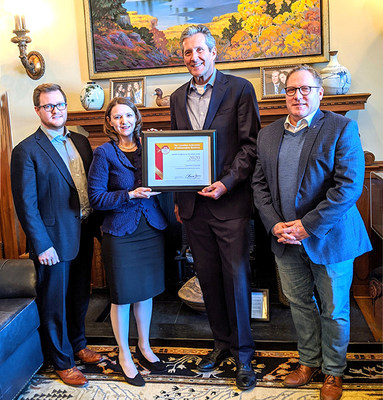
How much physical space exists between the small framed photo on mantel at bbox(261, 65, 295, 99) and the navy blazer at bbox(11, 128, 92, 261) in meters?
1.60

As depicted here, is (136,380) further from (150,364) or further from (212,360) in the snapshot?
(212,360)

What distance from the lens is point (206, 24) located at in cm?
308

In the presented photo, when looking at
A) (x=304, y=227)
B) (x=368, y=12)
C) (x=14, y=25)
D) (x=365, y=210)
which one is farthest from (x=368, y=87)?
(x=14, y=25)

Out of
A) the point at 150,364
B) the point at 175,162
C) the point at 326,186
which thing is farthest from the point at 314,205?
the point at 150,364

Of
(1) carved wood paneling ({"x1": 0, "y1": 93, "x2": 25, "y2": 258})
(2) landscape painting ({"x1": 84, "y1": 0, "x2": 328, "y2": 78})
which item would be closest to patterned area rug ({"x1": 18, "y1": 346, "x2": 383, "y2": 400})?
(1) carved wood paneling ({"x1": 0, "y1": 93, "x2": 25, "y2": 258})

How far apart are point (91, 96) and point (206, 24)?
3.20ft

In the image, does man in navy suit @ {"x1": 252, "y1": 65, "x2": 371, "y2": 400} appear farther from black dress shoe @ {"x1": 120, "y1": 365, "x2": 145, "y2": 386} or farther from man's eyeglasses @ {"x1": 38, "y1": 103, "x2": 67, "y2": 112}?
man's eyeglasses @ {"x1": 38, "y1": 103, "x2": 67, "y2": 112}

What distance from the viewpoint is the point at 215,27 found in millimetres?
3064

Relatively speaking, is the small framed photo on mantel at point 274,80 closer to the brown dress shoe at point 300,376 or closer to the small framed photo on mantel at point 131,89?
the small framed photo on mantel at point 131,89

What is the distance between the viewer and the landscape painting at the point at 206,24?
296 cm

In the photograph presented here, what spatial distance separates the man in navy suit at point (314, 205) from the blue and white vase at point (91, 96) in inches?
64.7

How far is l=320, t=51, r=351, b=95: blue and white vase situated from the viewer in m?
2.84

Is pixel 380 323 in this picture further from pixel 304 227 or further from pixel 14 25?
pixel 14 25

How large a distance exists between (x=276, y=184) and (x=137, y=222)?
67 cm
